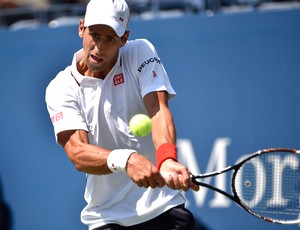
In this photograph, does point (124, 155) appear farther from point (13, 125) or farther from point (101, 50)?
point (13, 125)

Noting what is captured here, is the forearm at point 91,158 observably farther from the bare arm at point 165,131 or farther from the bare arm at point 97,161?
the bare arm at point 165,131

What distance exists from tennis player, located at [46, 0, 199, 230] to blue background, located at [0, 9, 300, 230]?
8.77ft

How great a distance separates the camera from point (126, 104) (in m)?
4.12

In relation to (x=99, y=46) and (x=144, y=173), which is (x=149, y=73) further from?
(x=144, y=173)

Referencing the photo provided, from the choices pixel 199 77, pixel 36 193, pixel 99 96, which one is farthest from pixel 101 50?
pixel 36 193

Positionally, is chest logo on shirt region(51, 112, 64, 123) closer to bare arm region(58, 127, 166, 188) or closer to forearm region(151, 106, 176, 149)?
bare arm region(58, 127, 166, 188)

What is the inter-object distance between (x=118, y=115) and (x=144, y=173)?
0.72 m

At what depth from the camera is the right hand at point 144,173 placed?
3.49 meters

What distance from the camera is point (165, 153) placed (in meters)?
3.73

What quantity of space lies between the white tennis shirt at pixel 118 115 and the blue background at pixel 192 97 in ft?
8.80

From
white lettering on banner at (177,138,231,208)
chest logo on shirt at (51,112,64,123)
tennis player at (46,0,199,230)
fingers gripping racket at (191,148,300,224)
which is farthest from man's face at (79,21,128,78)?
white lettering on banner at (177,138,231,208)

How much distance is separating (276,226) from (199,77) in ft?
5.44

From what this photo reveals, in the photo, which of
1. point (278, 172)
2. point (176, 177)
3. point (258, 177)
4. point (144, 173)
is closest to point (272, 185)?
point (278, 172)

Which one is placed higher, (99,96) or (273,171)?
(99,96)
